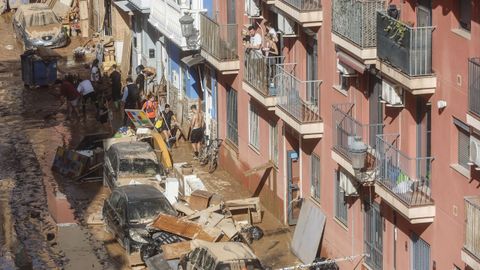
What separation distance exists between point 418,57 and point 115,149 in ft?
49.7

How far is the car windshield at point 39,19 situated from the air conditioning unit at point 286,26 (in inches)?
1136

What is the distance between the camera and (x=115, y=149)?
129 ft

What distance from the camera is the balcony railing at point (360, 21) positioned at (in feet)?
92.8

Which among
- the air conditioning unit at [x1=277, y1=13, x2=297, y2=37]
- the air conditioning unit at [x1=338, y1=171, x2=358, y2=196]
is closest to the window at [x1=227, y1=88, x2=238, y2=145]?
the air conditioning unit at [x1=277, y1=13, x2=297, y2=37]

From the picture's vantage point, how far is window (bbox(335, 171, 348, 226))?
3186 centimetres

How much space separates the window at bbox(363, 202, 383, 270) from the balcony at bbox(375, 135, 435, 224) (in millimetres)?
1813

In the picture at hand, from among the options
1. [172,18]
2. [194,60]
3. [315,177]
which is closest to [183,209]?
[315,177]

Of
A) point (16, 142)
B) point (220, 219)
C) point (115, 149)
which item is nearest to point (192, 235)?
point (220, 219)

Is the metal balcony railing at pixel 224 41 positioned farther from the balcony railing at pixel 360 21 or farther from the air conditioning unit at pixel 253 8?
the balcony railing at pixel 360 21

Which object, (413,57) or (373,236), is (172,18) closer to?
(373,236)

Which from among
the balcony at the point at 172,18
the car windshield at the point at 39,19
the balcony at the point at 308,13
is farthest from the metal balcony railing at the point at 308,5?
the car windshield at the point at 39,19

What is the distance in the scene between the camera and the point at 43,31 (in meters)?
61.8

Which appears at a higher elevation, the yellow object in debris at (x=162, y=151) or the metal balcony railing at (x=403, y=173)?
the metal balcony railing at (x=403, y=173)

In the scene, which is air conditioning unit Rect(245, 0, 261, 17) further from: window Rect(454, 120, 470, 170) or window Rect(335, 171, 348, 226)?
Answer: window Rect(454, 120, 470, 170)
